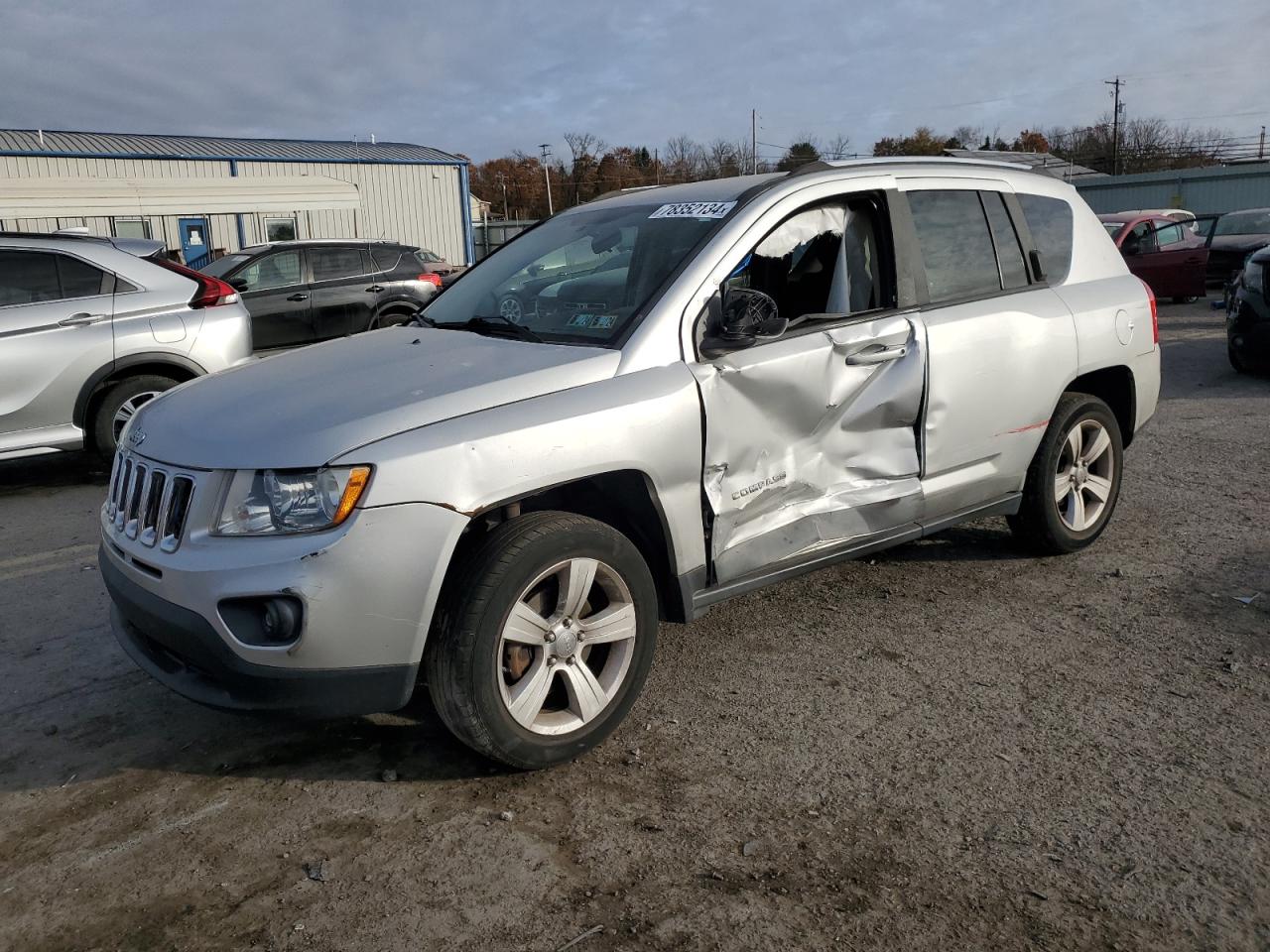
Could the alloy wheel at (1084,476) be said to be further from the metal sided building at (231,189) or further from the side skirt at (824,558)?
the metal sided building at (231,189)

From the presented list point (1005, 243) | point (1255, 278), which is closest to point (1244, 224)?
point (1255, 278)

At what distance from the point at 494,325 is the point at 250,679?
5.48ft

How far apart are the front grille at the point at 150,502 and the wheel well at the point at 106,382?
3.85 metres

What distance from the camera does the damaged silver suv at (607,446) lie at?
2775mm

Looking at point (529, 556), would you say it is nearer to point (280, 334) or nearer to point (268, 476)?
point (268, 476)

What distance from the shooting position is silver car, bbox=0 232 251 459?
686cm

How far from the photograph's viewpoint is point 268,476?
9.14 ft

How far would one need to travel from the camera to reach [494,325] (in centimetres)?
387

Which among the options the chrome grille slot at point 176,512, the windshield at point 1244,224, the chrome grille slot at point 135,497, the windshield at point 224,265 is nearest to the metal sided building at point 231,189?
the windshield at point 224,265

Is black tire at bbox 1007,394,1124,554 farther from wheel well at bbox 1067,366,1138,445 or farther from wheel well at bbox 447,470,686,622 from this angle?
wheel well at bbox 447,470,686,622

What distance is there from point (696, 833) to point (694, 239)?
203 centimetres

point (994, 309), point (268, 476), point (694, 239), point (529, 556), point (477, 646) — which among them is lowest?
point (477, 646)

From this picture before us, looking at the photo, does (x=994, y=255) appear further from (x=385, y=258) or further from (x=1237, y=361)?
(x=385, y=258)

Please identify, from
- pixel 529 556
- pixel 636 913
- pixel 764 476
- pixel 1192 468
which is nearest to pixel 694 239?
pixel 764 476
